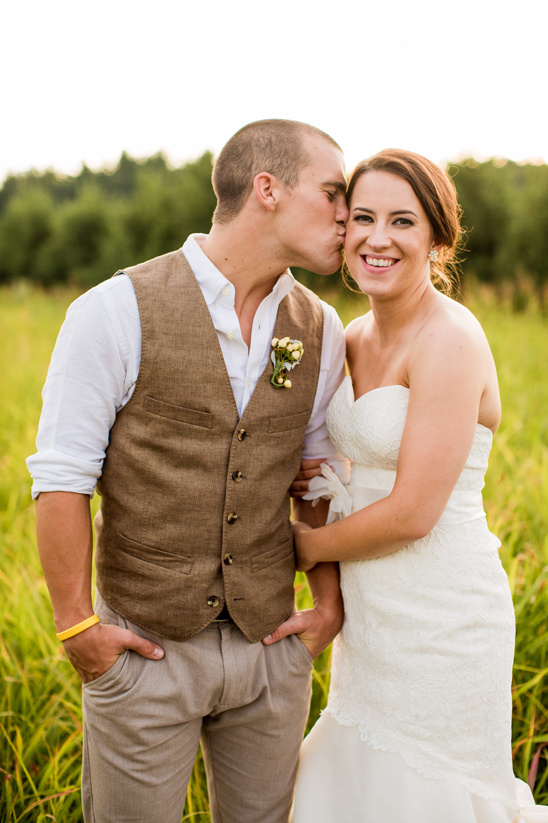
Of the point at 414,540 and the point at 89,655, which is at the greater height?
the point at 414,540

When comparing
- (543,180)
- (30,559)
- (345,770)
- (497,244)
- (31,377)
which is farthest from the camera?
(497,244)

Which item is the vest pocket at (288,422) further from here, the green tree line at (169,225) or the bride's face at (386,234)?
the green tree line at (169,225)

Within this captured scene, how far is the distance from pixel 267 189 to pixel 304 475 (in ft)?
2.93

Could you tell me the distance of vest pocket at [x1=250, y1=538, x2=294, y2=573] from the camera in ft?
6.16

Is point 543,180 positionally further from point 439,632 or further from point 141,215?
point 439,632

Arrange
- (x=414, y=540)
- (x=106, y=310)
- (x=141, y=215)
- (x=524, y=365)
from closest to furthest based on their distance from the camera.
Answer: (x=106, y=310)
(x=414, y=540)
(x=524, y=365)
(x=141, y=215)

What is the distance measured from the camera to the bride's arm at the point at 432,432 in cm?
175

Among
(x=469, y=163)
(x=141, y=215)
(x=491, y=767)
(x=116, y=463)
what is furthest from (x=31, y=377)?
(x=141, y=215)

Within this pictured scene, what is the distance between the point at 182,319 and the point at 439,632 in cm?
114

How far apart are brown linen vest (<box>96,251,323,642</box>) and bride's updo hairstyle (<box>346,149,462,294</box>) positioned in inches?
24.7

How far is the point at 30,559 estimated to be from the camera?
3508 mm

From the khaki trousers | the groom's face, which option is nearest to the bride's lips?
the groom's face

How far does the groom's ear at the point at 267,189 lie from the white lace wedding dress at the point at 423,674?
63 centimetres

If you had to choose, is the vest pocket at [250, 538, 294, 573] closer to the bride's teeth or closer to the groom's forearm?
the groom's forearm
